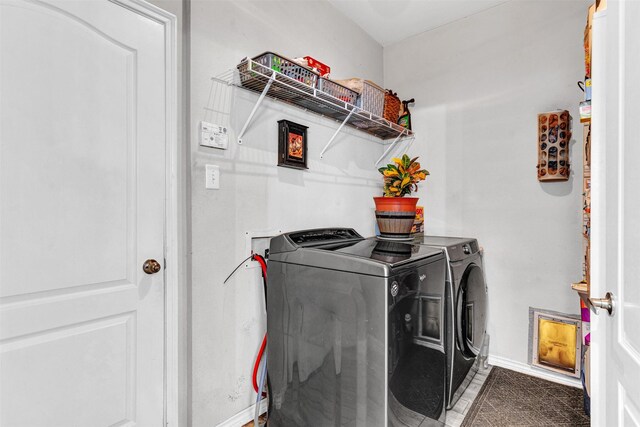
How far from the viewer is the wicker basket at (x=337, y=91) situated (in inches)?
76.0

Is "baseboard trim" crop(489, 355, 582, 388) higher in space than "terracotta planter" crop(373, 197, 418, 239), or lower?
lower

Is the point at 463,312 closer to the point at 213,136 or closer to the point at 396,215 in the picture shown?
the point at 396,215

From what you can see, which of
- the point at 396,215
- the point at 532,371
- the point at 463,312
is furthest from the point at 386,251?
the point at 532,371

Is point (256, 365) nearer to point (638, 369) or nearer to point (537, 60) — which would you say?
point (638, 369)

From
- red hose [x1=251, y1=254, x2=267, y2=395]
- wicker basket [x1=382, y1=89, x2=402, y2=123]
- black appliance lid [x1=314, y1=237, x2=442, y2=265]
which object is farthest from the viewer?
wicker basket [x1=382, y1=89, x2=402, y2=123]

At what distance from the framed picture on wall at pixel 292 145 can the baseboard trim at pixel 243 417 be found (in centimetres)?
144

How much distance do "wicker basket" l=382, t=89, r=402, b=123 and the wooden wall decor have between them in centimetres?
110

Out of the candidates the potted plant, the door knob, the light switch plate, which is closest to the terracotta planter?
the potted plant

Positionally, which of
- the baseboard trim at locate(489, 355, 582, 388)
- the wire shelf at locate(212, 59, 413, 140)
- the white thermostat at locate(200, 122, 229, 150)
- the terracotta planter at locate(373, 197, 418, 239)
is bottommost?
the baseboard trim at locate(489, 355, 582, 388)

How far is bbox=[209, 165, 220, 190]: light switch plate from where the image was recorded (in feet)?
5.17

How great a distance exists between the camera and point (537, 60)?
2.32m

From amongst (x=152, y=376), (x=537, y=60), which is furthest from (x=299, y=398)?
(x=537, y=60)

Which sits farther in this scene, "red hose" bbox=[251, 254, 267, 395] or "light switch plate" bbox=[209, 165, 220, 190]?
"red hose" bbox=[251, 254, 267, 395]

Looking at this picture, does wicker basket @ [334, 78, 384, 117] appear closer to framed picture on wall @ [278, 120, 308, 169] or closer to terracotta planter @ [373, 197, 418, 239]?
framed picture on wall @ [278, 120, 308, 169]
